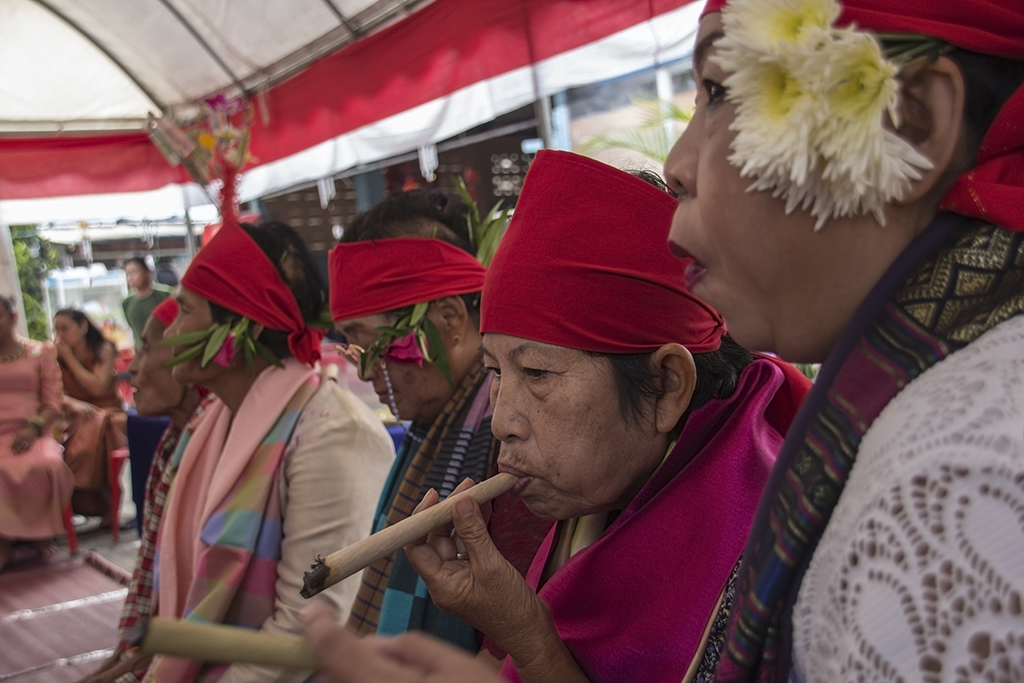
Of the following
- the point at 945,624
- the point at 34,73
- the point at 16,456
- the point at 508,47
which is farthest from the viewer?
the point at 34,73

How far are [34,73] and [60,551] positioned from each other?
478cm

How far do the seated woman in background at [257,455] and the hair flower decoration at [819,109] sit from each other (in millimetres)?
2054

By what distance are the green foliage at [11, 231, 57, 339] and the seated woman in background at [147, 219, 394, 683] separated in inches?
406

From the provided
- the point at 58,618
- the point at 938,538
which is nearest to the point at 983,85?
the point at 938,538

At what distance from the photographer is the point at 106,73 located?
855 centimetres

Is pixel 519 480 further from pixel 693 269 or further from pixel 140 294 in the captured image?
pixel 140 294

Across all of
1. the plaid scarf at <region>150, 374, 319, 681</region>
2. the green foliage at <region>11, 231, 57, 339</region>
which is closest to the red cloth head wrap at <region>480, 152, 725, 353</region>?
the plaid scarf at <region>150, 374, 319, 681</region>

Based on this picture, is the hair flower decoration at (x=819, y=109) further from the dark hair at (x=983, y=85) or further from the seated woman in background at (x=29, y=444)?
the seated woman in background at (x=29, y=444)

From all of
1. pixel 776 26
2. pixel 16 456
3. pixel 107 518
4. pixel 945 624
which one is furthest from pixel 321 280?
pixel 107 518

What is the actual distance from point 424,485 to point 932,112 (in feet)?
5.77

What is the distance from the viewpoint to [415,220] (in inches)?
99.2

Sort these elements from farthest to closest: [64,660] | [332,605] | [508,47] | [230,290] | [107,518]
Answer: [107,518] → [508,47] → [64,660] → [230,290] → [332,605]

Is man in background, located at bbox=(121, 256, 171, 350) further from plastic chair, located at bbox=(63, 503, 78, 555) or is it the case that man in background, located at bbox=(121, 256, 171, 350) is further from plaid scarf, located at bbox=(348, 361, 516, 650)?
plaid scarf, located at bbox=(348, 361, 516, 650)

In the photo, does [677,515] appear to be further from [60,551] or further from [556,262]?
[60,551]
